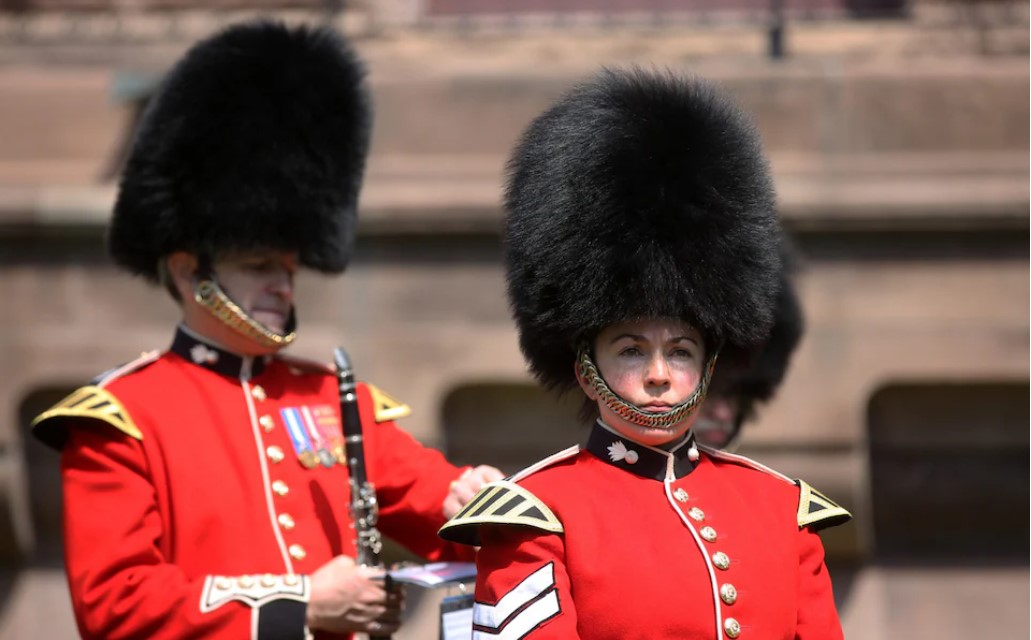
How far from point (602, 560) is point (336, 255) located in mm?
1375

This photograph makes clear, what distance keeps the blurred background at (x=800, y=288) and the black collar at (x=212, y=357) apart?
1.97 m

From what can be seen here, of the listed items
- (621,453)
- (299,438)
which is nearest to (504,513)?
(621,453)

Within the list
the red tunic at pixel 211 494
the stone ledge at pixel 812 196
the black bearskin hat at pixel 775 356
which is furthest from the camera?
the stone ledge at pixel 812 196

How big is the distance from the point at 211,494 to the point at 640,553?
1012mm

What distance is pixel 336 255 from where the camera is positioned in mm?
3535

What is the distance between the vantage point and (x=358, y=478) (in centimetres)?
314

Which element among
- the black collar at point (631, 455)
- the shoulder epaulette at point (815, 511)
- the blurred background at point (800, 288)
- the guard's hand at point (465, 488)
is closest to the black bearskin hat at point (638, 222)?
the black collar at point (631, 455)

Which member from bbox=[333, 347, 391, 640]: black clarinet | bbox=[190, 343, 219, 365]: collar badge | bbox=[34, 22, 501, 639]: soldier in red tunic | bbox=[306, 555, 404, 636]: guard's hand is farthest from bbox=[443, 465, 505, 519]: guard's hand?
bbox=[190, 343, 219, 365]: collar badge

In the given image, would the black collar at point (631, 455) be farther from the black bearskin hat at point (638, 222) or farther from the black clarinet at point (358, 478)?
the black clarinet at point (358, 478)

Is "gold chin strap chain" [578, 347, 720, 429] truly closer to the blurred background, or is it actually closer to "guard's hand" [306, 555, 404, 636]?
"guard's hand" [306, 555, 404, 636]

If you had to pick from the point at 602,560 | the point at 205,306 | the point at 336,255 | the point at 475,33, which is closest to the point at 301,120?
the point at 336,255

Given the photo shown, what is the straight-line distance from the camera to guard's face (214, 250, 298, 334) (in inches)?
126

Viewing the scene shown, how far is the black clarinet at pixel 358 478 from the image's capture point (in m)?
3.09

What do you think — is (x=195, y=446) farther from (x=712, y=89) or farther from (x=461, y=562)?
(x=712, y=89)
